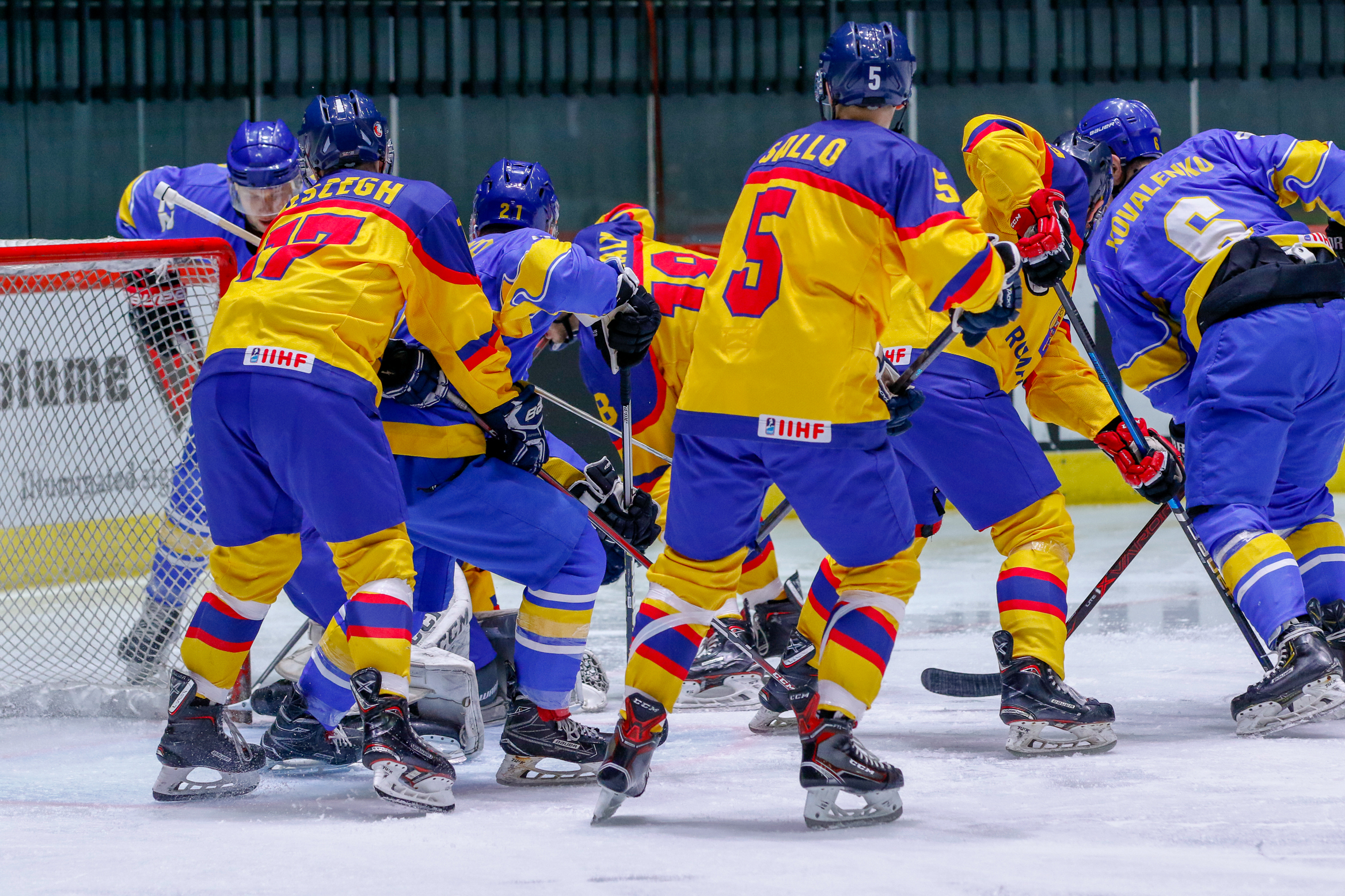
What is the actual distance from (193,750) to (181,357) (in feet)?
4.62

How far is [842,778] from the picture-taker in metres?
2.37

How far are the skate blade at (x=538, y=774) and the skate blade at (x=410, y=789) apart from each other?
306 mm

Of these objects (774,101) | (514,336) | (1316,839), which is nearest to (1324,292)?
(1316,839)

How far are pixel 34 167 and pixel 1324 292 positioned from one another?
6.76 m

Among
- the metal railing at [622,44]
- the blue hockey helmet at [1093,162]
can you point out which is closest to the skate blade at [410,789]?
the blue hockey helmet at [1093,162]

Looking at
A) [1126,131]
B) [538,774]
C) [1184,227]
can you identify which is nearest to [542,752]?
[538,774]

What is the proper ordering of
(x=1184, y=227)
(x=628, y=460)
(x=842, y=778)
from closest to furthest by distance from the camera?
(x=842, y=778) → (x=1184, y=227) → (x=628, y=460)

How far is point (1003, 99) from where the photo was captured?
8578 mm

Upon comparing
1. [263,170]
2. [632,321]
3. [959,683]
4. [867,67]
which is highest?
[867,67]

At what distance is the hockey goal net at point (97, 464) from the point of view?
11.9 ft

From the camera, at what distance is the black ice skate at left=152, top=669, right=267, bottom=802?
2.72 metres

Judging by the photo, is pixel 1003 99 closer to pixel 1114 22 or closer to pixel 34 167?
pixel 1114 22

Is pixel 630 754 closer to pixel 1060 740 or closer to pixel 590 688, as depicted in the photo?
pixel 1060 740

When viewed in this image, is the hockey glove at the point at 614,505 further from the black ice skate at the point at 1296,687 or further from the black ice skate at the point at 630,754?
the black ice skate at the point at 1296,687
